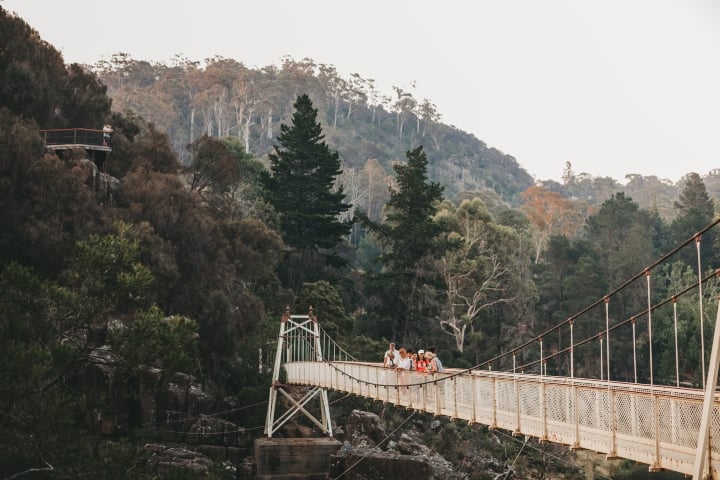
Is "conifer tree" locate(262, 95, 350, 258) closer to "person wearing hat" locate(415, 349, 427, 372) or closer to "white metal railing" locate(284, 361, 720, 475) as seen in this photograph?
"person wearing hat" locate(415, 349, 427, 372)

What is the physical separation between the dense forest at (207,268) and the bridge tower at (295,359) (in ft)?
3.19

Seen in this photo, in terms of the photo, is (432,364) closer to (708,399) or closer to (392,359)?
(392,359)

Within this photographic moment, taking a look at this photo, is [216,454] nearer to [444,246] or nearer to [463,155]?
[444,246]

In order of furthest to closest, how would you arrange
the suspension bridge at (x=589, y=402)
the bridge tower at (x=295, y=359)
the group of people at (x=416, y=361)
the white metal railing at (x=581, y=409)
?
the bridge tower at (x=295, y=359) → the group of people at (x=416, y=361) → the white metal railing at (x=581, y=409) → the suspension bridge at (x=589, y=402)

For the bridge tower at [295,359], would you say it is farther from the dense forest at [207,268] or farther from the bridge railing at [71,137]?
the bridge railing at [71,137]

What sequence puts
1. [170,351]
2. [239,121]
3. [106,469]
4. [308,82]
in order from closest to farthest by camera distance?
[106,469]
[170,351]
[239,121]
[308,82]

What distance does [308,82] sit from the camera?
13000 centimetres

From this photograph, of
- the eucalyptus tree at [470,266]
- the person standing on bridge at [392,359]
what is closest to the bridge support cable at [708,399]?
the person standing on bridge at [392,359]

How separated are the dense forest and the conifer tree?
0.09 m

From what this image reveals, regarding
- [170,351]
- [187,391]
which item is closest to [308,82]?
[187,391]

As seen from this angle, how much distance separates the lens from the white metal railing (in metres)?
10.3

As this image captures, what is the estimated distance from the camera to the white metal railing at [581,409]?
1034 centimetres

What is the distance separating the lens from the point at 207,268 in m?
32.3

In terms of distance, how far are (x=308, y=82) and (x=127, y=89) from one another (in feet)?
86.0
